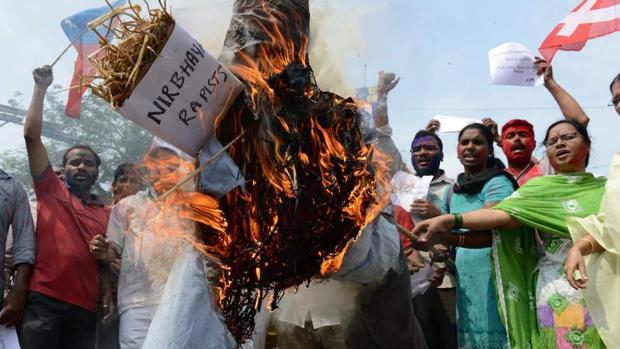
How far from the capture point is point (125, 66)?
2.70 meters

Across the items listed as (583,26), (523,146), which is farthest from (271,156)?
(583,26)

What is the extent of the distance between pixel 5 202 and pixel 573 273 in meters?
3.71

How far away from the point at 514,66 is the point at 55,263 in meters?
4.23

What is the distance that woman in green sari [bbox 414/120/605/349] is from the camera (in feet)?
12.7

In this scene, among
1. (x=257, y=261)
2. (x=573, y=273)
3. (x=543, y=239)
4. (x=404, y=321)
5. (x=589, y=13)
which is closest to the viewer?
(x=257, y=261)

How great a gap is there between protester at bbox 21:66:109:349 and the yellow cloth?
3.28m

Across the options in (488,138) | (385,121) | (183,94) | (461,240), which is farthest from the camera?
(488,138)

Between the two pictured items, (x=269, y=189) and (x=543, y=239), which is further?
(x=543, y=239)

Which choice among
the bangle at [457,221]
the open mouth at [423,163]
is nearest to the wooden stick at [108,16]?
the bangle at [457,221]

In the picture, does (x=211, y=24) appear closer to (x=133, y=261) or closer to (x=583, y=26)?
(x=133, y=261)

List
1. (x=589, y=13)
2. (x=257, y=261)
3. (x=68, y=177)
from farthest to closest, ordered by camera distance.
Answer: (x=589, y=13), (x=68, y=177), (x=257, y=261)

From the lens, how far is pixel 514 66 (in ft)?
20.0

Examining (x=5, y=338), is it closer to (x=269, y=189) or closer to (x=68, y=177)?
(x=68, y=177)

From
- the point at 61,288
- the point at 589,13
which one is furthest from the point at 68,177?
the point at 589,13
